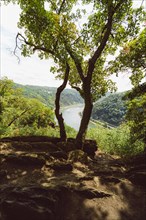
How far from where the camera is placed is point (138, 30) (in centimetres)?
1101

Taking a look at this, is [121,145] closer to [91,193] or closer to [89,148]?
[89,148]

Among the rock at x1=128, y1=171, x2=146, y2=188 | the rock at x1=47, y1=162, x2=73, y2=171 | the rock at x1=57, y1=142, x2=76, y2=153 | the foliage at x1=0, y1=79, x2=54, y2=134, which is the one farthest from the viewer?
the foliage at x1=0, y1=79, x2=54, y2=134

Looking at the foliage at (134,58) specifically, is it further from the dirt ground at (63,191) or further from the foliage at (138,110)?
the dirt ground at (63,191)

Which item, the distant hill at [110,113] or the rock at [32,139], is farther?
the distant hill at [110,113]

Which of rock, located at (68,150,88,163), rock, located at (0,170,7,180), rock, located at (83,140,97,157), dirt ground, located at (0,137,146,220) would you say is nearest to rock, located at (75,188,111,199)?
dirt ground, located at (0,137,146,220)

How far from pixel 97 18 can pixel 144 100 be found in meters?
5.57

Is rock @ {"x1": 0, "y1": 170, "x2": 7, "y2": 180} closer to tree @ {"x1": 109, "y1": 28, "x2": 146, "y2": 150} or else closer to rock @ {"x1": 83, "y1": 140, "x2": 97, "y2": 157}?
rock @ {"x1": 83, "y1": 140, "x2": 97, "y2": 157}

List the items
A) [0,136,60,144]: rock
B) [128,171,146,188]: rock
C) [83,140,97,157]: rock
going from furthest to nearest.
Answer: [0,136,60,144]: rock → [83,140,97,157]: rock → [128,171,146,188]: rock

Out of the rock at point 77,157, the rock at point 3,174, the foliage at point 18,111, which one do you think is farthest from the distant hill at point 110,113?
the rock at point 3,174

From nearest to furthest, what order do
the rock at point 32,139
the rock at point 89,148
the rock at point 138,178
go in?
the rock at point 138,178 → the rock at point 89,148 → the rock at point 32,139

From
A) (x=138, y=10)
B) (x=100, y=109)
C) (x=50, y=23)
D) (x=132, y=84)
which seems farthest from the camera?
(x=100, y=109)

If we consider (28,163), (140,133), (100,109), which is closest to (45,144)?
(28,163)

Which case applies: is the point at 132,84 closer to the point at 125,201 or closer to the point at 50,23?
the point at 50,23

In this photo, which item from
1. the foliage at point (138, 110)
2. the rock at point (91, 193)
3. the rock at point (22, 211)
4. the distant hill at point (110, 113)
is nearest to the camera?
the rock at point (22, 211)
